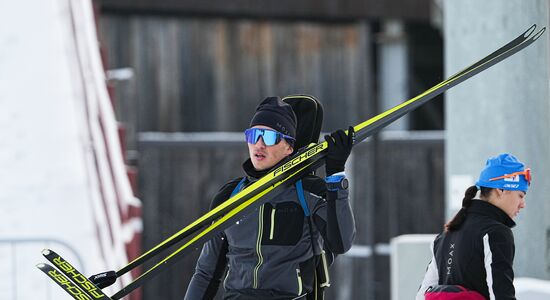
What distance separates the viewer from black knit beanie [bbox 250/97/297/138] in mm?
3916

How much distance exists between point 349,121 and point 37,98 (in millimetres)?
5446

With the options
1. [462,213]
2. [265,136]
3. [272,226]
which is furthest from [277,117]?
[462,213]

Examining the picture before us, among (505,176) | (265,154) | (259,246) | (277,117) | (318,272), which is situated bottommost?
(318,272)

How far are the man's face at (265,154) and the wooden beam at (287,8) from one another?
7.95 m

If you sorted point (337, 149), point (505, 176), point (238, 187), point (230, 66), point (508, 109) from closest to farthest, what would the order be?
point (337, 149) → point (238, 187) → point (505, 176) → point (508, 109) → point (230, 66)

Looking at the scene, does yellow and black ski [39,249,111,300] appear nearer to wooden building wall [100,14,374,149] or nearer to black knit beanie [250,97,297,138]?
black knit beanie [250,97,297,138]

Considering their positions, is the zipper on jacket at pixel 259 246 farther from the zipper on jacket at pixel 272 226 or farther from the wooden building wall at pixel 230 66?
the wooden building wall at pixel 230 66

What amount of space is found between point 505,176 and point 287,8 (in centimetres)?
822

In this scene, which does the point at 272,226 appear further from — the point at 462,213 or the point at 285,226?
the point at 462,213

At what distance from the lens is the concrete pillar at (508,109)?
221 inches

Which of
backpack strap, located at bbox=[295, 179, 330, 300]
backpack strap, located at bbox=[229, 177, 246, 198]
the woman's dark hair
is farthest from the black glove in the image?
the woman's dark hair

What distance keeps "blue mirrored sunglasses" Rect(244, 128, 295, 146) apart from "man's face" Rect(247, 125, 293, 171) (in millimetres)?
14

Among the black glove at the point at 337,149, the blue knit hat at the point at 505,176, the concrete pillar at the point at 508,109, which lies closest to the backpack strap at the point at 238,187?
the black glove at the point at 337,149

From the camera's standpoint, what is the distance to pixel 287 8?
39.9 feet
